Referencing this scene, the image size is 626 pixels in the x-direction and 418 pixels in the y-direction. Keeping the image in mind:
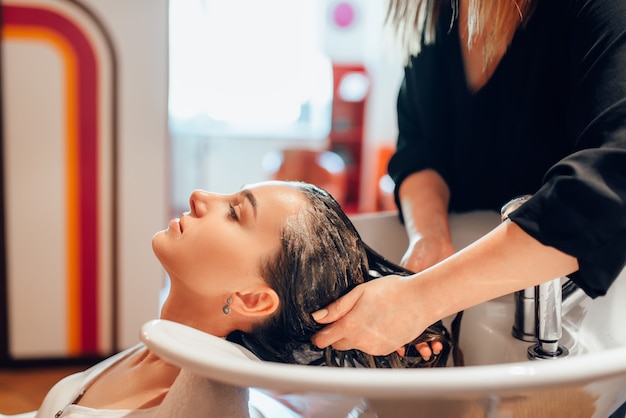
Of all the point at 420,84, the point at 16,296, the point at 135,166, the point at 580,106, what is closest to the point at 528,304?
the point at 580,106

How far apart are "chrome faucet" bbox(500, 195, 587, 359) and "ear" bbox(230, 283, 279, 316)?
0.98 feet

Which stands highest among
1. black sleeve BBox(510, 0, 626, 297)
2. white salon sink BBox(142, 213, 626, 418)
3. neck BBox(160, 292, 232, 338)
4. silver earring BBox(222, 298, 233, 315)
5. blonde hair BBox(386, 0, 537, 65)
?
blonde hair BBox(386, 0, 537, 65)

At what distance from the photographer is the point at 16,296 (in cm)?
280

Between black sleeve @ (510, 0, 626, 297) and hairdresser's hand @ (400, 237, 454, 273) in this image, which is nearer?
black sleeve @ (510, 0, 626, 297)

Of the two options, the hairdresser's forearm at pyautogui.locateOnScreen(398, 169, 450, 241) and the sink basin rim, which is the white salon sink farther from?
the hairdresser's forearm at pyautogui.locateOnScreen(398, 169, 450, 241)

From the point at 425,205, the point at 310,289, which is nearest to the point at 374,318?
the point at 310,289

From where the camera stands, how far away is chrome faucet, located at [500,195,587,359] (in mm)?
790

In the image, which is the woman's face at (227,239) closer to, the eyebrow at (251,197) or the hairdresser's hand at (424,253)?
the eyebrow at (251,197)

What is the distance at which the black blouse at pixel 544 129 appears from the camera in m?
0.64

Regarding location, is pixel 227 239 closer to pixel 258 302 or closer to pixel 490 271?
pixel 258 302

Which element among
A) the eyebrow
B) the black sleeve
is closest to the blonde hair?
the black sleeve

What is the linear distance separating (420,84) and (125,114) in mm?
1869

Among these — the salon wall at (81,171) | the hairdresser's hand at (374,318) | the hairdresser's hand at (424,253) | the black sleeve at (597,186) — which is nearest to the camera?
the black sleeve at (597,186)

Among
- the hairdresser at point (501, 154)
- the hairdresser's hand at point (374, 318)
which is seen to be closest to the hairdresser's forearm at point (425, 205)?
the hairdresser at point (501, 154)
